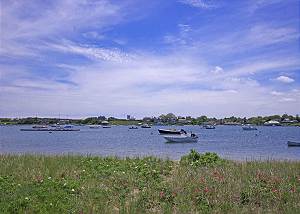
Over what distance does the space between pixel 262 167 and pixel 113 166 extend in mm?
5624

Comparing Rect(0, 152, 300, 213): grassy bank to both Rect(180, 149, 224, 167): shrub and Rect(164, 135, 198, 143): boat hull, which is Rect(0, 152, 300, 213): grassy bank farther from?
Rect(164, 135, 198, 143): boat hull

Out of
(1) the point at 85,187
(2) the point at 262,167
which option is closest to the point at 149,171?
(1) the point at 85,187

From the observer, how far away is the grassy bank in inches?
336

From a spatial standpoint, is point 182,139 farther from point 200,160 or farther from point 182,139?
point 200,160

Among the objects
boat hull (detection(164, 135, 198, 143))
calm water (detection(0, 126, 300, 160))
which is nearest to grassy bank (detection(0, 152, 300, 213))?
calm water (detection(0, 126, 300, 160))

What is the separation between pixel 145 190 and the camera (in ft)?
32.5

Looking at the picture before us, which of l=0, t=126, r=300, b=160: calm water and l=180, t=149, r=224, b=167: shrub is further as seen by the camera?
l=0, t=126, r=300, b=160: calm water

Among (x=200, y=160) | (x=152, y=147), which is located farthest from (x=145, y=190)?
(x=152, y=147)

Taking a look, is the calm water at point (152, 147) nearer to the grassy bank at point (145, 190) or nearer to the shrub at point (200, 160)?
the shrub at point (200, 160)

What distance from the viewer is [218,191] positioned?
9.62 metres

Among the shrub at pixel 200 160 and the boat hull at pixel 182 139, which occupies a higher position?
the shrub at pixel 200 160

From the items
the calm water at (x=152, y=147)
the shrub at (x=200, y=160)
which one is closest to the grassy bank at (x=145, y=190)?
the shrub at (x=200, y=160)

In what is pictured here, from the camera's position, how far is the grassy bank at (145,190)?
852cm

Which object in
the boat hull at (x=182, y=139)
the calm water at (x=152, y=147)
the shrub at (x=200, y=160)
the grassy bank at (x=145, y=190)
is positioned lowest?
the calm water at (x=152, y=147)
